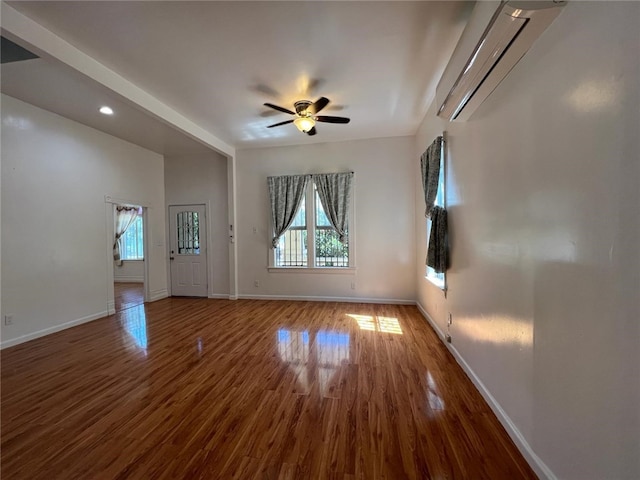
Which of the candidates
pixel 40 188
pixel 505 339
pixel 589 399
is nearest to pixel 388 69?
pixel 505 339

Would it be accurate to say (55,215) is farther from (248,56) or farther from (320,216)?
(320,216)

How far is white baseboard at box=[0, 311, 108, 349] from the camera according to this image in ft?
10.5

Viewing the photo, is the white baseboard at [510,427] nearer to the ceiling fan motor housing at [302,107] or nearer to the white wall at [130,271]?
the ceiling fan motor housing at [302,107]

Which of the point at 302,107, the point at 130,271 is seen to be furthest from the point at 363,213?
the point at 130,271

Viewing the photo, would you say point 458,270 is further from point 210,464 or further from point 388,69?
point 210,464

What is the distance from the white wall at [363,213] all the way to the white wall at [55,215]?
2.45 meters

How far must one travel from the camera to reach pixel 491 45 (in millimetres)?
1457

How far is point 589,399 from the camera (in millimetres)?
1065

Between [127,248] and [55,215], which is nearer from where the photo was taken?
[55,215]

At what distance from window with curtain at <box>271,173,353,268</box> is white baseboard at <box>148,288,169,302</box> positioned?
2.61 m

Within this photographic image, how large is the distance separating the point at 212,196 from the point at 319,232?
97.7 inches

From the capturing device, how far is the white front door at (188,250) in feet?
18.6

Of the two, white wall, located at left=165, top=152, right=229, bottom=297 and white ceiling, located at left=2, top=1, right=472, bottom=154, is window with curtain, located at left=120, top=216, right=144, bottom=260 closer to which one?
white wall, located at left=165, top=152, right=229, bottom=297

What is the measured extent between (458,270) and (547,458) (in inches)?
61.3
